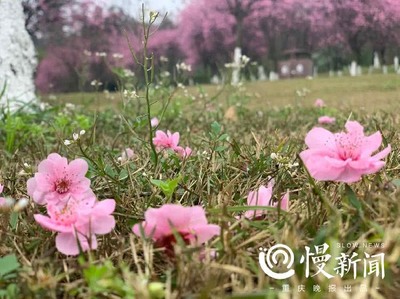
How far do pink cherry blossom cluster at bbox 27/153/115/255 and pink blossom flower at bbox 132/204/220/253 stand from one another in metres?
0.05

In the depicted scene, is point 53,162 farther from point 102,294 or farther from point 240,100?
point 240,100

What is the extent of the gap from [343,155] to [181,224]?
25 centimetres

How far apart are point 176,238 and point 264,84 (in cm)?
636

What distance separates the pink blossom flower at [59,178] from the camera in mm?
838

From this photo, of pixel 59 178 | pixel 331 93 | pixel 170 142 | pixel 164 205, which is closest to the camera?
pixel 164 205

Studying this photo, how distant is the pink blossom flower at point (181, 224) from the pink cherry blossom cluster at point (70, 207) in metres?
0.05

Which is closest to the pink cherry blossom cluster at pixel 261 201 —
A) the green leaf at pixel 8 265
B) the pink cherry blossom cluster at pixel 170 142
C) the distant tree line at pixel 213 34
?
the green leaf at pixel 8 265

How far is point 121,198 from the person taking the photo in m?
0.98

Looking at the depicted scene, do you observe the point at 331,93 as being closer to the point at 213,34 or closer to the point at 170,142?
the point at 213,34

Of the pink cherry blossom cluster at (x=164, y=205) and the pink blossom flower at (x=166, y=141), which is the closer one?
the pink cherry blossom cluster at (x=164, y=205)

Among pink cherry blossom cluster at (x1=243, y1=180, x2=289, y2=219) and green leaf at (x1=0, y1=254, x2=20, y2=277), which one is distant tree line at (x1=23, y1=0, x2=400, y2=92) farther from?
green leaf at (x1=0, y1=254, x2=20, y2=277)

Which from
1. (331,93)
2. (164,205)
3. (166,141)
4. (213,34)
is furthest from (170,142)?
(213,34)

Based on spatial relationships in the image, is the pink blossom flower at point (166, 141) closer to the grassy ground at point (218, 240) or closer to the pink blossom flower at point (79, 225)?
the grassy ground at point (218, 240)

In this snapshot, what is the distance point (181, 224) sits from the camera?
63 cm
